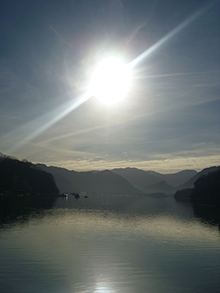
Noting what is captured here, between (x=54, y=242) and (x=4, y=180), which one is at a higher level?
(x=4, y=180)

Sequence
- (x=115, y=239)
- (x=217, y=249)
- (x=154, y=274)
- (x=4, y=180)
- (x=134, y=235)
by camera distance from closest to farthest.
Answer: (x=154, y=274) → (x=217, y=249) → (x=115, y=239) → (x=134, y=235) → (x=4, y=180)

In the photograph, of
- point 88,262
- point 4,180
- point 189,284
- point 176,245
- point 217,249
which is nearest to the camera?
point 189,284

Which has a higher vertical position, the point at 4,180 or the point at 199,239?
the point at 4,180

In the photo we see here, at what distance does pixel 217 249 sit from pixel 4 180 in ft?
583

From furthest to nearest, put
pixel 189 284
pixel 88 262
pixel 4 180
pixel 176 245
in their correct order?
pixel 4 180
pixel 176 245
pixel 88 262
pixel 189 284

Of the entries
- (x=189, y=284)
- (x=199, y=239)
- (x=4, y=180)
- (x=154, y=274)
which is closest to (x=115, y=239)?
(x=199, y=239)

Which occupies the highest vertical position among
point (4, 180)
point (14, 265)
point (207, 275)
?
point (4, 180)

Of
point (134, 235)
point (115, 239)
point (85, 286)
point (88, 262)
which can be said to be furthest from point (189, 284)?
point (134, 235)

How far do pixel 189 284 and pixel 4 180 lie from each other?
18678cm

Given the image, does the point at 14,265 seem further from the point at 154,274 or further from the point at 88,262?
the point at 154,274

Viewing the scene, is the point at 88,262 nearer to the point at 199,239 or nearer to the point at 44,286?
the point at 44,286

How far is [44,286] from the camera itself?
2203 centimetres

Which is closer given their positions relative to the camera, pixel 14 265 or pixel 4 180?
pixel 14 265

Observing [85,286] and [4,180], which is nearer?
[85,286]
